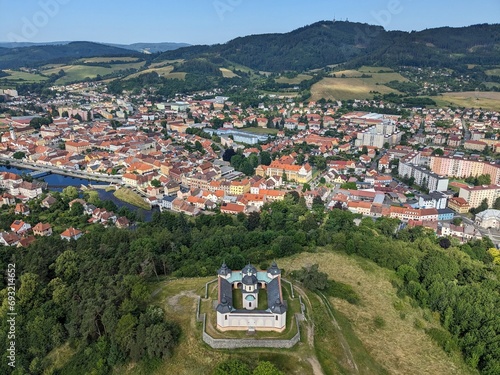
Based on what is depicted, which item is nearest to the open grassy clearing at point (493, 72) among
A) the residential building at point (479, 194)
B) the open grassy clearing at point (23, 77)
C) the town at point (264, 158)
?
the town at point (264, 158)

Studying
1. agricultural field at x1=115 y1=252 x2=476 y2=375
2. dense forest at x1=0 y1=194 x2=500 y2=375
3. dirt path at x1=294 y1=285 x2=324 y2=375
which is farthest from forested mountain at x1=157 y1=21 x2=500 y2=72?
dirt path at x1=294 y1=285 x2=324 y2=375

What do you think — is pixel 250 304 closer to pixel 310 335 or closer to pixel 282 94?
pixel 310 335

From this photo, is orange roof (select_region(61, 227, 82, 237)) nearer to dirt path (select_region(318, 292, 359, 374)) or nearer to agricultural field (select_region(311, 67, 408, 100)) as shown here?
dirt path (select_region(318, 292, 359, 374))

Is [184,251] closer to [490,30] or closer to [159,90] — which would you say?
[159,90]

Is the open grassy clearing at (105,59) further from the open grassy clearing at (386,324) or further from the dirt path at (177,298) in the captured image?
the dirt path at (177,298)

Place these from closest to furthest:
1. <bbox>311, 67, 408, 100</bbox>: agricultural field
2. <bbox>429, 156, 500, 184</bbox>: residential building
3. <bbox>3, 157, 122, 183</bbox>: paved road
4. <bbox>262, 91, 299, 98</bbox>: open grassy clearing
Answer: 1. <bbox>429, 156, 500, 184</bbox>: residential building
2. <bbox>3, 157, 122, 183</bbox>: paved road
3. <bbox>311, 67, 408, 100</bbox>: agricultural field
4. <bbox>262, 91, 299, 98</bbox>: open grassy clearing

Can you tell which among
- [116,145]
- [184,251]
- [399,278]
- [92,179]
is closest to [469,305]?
[399,278]
